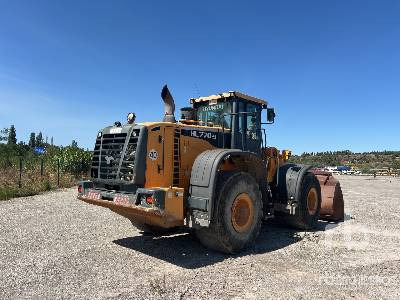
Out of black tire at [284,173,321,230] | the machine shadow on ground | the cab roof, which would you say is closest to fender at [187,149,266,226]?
the machine shadow on ground

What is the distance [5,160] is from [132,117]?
18.7 metres

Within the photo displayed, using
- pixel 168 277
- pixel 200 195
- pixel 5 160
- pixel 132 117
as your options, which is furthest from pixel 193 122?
pixel 5 160

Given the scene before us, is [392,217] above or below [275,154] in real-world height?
below

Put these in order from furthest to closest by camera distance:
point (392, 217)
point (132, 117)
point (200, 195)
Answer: point (392, 217)
point (132, 117)
point (200, 195)

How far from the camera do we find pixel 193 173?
6.95 meters

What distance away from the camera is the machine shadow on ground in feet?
22.3

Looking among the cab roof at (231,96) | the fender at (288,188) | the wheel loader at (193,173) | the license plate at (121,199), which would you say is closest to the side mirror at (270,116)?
the wheel loader at (193,173)

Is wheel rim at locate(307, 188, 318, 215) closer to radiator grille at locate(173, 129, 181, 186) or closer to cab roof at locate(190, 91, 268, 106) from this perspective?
cab roof at locate(190, 91, 268, 106)

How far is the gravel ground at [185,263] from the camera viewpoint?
521 centimetres

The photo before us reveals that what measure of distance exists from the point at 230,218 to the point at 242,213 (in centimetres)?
49

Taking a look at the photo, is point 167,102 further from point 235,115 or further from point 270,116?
point 270,116

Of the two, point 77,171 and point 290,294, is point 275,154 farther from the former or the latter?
point 77,171

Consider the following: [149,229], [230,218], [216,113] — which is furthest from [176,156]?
[149,229]

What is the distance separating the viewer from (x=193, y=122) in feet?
26.8
